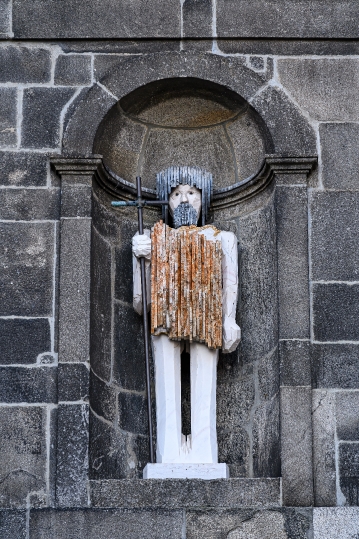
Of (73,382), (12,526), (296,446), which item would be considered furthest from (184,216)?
(12,526)

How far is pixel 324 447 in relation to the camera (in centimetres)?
949

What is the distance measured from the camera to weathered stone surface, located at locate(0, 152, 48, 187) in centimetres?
1009

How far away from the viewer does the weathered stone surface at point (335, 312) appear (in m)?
9.78

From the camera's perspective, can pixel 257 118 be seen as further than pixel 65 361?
Yes

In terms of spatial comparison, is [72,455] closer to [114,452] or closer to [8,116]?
[114,452]

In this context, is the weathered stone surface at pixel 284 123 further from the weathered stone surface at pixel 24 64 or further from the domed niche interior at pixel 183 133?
the weathered stone surface at pixel 24 64

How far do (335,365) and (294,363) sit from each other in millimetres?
283

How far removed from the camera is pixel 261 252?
1029 centimetres

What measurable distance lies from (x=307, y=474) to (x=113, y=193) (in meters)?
2.44

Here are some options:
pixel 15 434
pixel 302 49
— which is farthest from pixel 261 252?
pixel 15 434

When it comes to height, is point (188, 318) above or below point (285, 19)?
below

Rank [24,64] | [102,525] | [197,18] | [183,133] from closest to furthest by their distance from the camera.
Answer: [102,525], [24,64], [197,18], [183,133]

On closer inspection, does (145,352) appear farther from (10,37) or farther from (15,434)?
(10,37)

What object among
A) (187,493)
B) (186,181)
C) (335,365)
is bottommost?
(187,493)
